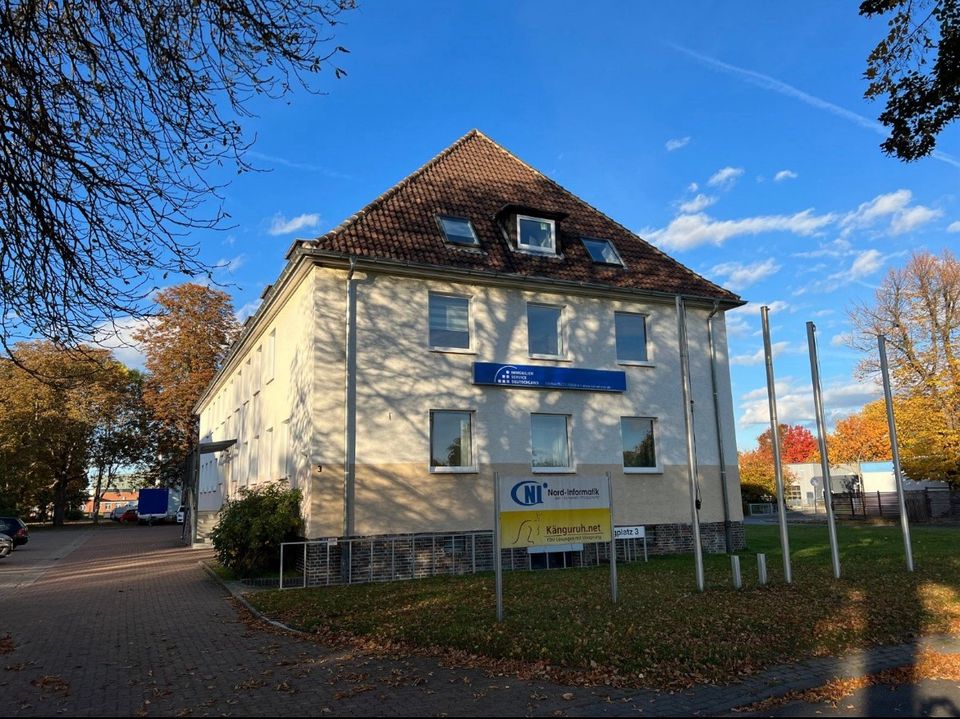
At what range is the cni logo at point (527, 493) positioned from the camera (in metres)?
10.2

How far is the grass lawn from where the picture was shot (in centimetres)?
747

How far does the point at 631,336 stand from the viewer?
791 inches

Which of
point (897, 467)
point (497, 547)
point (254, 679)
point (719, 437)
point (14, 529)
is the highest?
point (719, 437)

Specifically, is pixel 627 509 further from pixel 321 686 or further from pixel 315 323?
pixel 321 686

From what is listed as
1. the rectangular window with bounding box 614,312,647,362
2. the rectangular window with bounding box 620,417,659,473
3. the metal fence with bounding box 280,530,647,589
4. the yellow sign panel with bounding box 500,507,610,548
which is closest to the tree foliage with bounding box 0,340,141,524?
the metal fence with bounding box 280,530,647,589

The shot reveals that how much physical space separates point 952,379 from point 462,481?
27422 millimetres

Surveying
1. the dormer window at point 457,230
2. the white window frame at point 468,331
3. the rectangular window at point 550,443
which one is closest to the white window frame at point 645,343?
the rectangular window at point 550,443

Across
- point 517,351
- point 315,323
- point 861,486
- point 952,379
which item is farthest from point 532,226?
point 861,486

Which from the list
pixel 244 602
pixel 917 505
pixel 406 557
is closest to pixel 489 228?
pixel 406 557

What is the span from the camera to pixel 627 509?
18578 mm

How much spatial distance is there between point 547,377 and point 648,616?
9.38 meters

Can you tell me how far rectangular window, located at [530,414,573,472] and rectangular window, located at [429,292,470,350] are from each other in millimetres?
2666

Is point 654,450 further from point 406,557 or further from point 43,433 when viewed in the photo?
point 43,433

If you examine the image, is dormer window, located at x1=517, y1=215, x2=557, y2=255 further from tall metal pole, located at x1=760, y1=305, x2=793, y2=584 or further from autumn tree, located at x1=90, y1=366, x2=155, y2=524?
autumn tree, located at x1=90, y1=366, x2=155, y2=524
